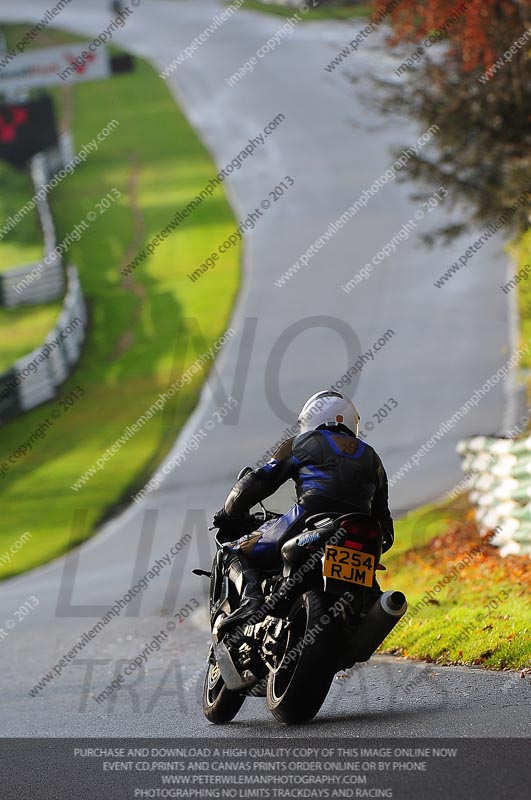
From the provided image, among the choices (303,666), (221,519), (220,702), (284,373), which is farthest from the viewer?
(284,373)

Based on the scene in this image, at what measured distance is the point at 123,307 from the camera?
30.8 metres

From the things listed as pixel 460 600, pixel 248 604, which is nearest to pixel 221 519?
pixel 248 604

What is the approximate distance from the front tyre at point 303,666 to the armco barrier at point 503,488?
5569 millimetres

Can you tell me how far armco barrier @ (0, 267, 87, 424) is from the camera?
2398cm

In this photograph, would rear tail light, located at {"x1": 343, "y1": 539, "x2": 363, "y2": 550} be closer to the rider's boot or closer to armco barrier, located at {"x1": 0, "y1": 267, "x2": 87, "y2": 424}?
the rider's boot

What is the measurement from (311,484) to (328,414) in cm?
47

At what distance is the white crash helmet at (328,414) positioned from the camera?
23.4 ft

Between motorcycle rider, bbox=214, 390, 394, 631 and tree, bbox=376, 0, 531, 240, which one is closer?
motorcycle rider, bbox=214, 390, 394, 631

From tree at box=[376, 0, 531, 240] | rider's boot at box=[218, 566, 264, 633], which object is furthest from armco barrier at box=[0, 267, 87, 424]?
rider's boot at box=[218, 566, 264, 633]

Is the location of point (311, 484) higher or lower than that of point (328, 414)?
lower

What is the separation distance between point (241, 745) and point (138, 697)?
2.67 metres

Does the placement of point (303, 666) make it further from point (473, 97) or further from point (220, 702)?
point (473, 97)

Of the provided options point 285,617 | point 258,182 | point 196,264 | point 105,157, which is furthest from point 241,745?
point 105,157

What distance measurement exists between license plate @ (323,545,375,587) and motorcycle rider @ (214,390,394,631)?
24cm
